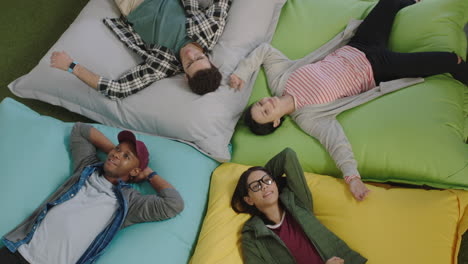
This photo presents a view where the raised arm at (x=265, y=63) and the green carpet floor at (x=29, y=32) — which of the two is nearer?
the raised arm at (x=265, y=63)

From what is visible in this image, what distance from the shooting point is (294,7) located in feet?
6.88

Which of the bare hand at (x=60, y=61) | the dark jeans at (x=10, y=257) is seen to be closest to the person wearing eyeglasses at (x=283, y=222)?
the dark jeans at (x=10, y=257)

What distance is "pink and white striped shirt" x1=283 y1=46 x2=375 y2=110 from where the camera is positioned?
1794mm

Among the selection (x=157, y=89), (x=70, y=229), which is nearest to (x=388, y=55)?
(x=157, y=89)

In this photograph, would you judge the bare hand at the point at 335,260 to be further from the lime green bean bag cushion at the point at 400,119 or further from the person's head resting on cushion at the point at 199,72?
the person's head resting on cushion at the point at 199,72

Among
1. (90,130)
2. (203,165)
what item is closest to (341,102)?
(203,165)

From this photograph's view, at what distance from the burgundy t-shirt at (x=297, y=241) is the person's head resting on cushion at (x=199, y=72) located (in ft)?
2.48

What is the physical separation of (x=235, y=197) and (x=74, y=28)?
55.5 inches

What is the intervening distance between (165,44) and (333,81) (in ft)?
3.22

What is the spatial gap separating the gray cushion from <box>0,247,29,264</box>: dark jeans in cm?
77

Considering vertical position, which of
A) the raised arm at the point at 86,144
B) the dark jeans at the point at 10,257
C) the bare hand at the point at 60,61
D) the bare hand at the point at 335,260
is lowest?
the bare hand at the point at 335,260

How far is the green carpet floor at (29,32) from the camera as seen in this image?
7.92ft

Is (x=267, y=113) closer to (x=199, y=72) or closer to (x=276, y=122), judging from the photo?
(x=276, y=122)

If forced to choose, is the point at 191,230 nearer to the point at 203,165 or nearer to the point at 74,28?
the point at 203,165
